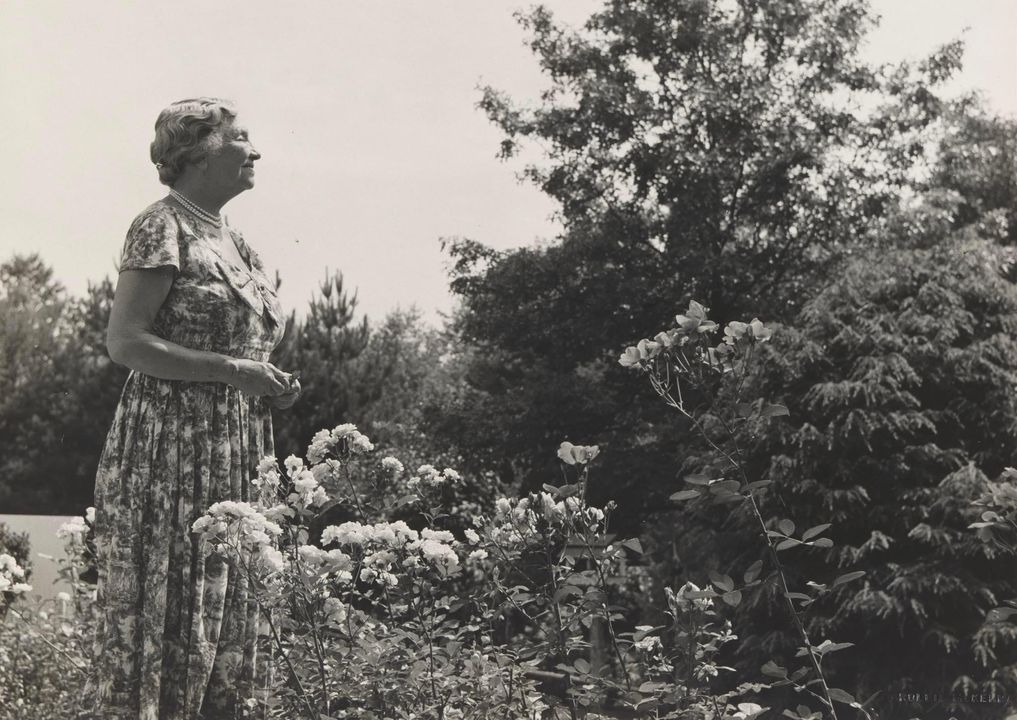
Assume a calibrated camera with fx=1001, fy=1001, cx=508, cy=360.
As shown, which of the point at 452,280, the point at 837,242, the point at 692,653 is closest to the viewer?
the point at 692,653

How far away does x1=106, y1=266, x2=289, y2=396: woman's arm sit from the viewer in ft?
8.66

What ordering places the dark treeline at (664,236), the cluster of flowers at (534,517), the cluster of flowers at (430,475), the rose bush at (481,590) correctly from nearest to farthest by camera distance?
the rose bush at (481,590) → the cluster of flowers at (534,517) → the cluster of flowers at (430,475) → the dark treeline at (664,236)

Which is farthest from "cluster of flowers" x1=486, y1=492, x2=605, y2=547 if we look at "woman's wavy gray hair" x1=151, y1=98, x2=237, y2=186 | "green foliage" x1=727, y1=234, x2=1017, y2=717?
"green foliage" x1=727, y1=234, x2=1017, y2=717

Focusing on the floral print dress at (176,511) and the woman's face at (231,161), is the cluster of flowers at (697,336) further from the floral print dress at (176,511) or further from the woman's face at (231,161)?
the woman's face at (231,161)

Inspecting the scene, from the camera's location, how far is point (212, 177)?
114 inches

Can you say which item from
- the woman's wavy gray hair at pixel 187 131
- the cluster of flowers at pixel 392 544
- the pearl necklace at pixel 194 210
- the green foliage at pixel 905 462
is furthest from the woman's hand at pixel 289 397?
the green foliage at pixel 905 462

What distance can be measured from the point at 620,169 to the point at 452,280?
289 centimetres

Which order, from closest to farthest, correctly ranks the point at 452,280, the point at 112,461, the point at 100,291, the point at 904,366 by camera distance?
the point at 112,461
the point at 904,366
the point at 452,280
the point at 100,291

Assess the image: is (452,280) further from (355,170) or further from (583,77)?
(583,77)

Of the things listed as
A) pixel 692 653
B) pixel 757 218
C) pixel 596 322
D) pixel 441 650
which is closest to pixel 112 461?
pixel 441 650

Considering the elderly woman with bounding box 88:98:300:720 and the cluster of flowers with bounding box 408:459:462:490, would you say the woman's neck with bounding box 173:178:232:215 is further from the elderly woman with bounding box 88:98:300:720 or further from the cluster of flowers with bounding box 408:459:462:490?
the cluster of flowers with bounding box 408:459:462:490

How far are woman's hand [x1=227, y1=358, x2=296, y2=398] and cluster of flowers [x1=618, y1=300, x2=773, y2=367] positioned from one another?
3.36ft

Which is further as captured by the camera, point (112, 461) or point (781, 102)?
point (781, 102)

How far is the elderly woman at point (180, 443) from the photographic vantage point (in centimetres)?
262
